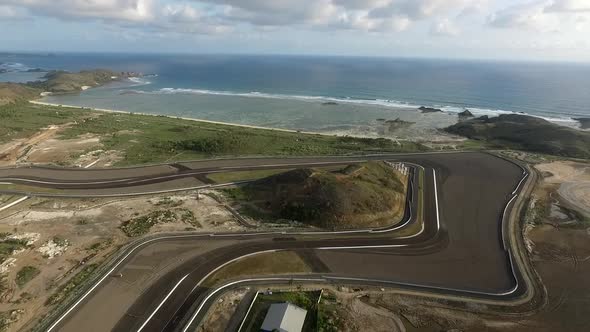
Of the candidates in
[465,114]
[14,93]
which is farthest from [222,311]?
[14,93]

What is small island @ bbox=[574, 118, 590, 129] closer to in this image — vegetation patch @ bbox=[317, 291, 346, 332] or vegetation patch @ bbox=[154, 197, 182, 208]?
vegetation patch @ bbox=[317, 291, 346, 332]

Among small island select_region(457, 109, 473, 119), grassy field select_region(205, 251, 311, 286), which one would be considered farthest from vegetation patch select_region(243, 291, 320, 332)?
small island select_region(457, 109, 473, 119)

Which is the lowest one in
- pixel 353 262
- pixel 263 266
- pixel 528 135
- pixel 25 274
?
pixel 25 274

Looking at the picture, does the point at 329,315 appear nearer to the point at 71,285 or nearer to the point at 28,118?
the point at 71,285

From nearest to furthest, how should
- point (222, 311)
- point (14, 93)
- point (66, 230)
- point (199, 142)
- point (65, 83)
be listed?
point (222, 311) < point (66, 230) < point (199, 142) < point (14, 93) < point (65, 83)

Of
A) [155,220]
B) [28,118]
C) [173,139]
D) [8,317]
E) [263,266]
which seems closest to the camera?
[8,317]

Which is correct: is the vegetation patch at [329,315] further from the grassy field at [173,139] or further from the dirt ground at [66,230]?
the grassy field at [173,139]

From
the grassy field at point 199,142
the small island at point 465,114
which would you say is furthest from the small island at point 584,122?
the grassy field at point 199,142
